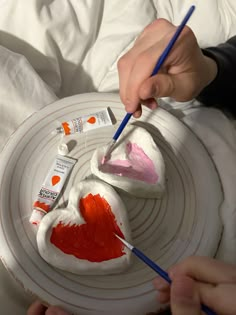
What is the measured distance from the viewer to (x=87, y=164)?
73 centimetres

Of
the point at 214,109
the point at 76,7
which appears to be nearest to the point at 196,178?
the point at 214,109

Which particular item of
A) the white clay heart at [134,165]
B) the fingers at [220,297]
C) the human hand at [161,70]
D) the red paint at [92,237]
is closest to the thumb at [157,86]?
the human hand at [161,70]

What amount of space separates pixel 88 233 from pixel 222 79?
0.45m

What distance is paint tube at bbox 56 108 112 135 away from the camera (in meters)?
0.75

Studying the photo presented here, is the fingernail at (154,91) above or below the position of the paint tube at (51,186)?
above

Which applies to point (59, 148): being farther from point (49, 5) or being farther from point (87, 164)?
point (49, 5)

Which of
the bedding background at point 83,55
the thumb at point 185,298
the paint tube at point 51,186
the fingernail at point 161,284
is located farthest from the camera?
the bedding background at point 83,55

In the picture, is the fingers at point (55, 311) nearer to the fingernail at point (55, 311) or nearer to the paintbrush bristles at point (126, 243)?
the fingernail at point (55, 311)

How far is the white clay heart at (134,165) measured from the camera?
680mm

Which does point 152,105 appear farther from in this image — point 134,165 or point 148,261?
point 148,261

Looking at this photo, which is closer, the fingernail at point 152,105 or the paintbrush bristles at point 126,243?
the paintbrush bristles at point 126,243

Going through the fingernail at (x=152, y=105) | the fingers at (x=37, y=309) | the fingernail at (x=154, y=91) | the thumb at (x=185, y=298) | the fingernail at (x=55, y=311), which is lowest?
the fingers at (x=37, y=309)

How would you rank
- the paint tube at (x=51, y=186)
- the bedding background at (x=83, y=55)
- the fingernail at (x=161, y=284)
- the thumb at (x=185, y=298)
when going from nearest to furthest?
the thumb at (x=185, y=298), the fingernail at (x=161, y=284), the paint tube at (x=51, y=186), the bedding background at (x=83, y=55)

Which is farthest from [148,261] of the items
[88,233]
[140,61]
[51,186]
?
[140,61]
